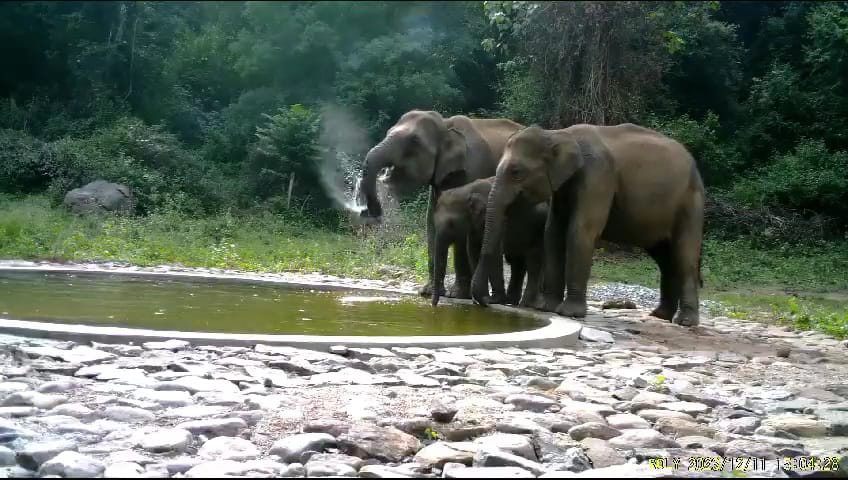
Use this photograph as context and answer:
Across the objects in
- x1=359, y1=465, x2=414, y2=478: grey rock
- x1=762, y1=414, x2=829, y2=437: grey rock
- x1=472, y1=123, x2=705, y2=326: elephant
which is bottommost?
x1=359, y1=465, x2=414, y2=478: grey rock

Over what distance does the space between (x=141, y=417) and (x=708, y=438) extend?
2.58 meters

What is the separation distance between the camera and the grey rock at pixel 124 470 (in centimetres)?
282

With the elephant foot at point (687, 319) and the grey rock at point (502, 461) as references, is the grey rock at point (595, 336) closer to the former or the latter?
the elephant foot at point (687, 319)

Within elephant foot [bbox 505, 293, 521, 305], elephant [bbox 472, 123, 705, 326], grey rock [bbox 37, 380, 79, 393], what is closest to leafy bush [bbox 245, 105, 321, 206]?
elephant foot [bbox 505, 293, 521, 305]

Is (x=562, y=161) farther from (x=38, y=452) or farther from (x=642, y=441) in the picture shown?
(x=38, y=452)

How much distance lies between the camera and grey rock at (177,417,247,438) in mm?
3430

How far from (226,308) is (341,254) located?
942 cm

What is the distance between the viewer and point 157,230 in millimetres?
18422

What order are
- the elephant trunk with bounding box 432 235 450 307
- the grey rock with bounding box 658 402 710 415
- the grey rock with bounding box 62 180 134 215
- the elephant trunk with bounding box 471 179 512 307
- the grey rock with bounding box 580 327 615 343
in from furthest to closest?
1. the grey rock with bounding box 62 180 134 215
2. the elephant trunk with bounding box 432 235 450 307
3. the elephant trunk with bounding box 471 179 512 307
4. the grey rock with bounding box 580 327 615 343
5. the grey rock with bounding box 658 402 710 415

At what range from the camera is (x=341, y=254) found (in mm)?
16953

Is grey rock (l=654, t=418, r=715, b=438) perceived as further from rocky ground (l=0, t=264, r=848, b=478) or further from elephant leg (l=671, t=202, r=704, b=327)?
elephant leg (l=671, t=202, r=704, b=327)

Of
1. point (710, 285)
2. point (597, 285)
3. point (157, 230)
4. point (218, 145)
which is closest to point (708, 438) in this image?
point (597, 285)

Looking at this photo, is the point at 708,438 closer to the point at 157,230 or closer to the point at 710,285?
the point at 710,285

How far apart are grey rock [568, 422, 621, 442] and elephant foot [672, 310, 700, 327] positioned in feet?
17.6
